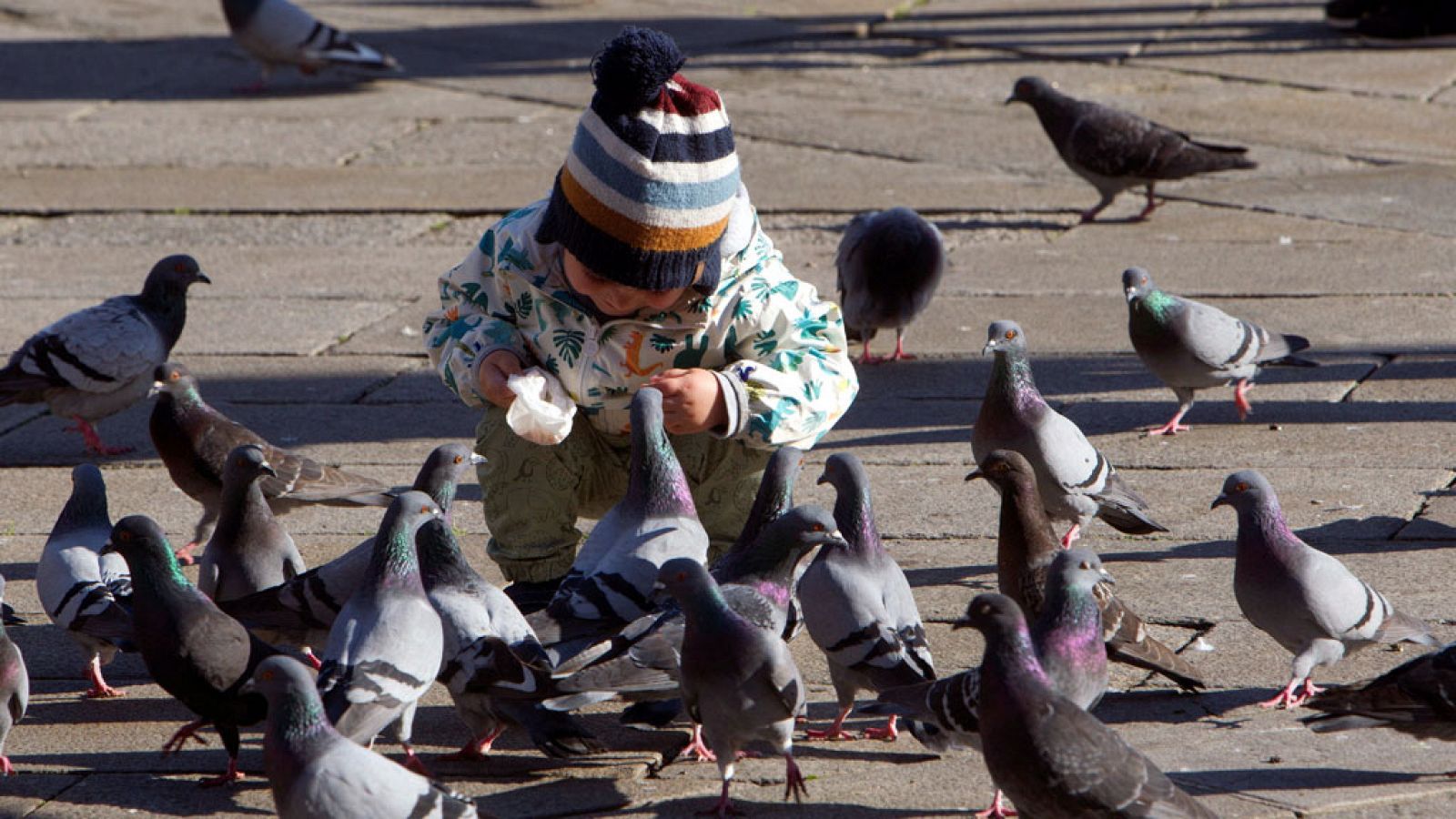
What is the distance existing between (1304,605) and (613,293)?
177 centimetres

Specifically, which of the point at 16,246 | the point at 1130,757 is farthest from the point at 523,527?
the point at 16,246

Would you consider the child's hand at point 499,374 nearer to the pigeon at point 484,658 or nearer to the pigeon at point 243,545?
the pigeon at point 484,658

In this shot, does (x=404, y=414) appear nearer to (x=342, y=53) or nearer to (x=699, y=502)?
(x=699, y=502)

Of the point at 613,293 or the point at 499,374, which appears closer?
the point at 613,293

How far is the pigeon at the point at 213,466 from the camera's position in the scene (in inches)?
218

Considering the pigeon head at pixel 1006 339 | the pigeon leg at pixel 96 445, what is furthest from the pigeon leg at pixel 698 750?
the pigeon leg at pixel 96 445

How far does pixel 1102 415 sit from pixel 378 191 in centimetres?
524

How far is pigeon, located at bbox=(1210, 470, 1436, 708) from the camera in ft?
13.8

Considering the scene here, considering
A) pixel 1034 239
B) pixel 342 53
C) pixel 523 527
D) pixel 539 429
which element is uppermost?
pixel 539 429

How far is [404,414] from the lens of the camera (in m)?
6.92

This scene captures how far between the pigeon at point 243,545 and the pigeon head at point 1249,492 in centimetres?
240

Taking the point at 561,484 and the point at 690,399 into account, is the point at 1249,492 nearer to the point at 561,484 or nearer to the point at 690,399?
the point at 690,399

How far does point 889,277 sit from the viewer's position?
7.55 meters

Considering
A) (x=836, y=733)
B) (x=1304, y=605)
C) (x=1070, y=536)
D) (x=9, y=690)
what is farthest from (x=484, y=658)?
(x=1070, y=536)
